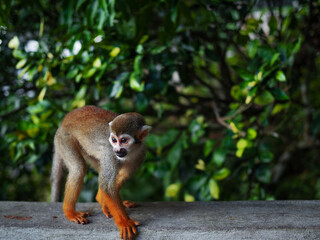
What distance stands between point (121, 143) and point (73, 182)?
46cm

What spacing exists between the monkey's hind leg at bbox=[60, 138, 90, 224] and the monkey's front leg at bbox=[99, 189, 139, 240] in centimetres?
21

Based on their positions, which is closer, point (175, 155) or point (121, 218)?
point (121, 218)

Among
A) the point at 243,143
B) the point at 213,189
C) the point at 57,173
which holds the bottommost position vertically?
the point at 213,189

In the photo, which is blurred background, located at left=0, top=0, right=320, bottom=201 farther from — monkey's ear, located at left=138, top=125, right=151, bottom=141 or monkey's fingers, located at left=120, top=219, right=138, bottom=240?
monkey's fingers, located at left=120, top=219, right=138, bottom=240

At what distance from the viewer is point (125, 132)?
1.72 m

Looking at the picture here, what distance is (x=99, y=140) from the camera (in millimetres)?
1983

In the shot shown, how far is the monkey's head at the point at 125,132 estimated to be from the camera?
5.63ft

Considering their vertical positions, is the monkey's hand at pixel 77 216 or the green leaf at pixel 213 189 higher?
the monkey's hand at pixel 77 216

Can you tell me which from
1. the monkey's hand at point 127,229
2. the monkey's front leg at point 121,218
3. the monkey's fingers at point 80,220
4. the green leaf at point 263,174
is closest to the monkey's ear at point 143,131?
the monkey's front leg at point 121,218

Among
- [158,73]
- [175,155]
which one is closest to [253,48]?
[158,73]

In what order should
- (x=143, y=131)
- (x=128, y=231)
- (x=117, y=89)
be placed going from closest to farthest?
(x=128, y=231) < (x=143, y=131) < (x=117, y=89)

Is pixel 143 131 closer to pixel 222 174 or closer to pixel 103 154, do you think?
pixel 103 154

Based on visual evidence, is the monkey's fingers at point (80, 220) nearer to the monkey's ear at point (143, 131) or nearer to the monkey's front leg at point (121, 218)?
the monkey's front leg at point (121, 218)

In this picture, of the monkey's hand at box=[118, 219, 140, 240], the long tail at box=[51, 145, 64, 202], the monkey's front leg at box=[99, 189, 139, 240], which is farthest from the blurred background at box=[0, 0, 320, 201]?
the monkey's hand at box=[118, 219, 140, 240]
